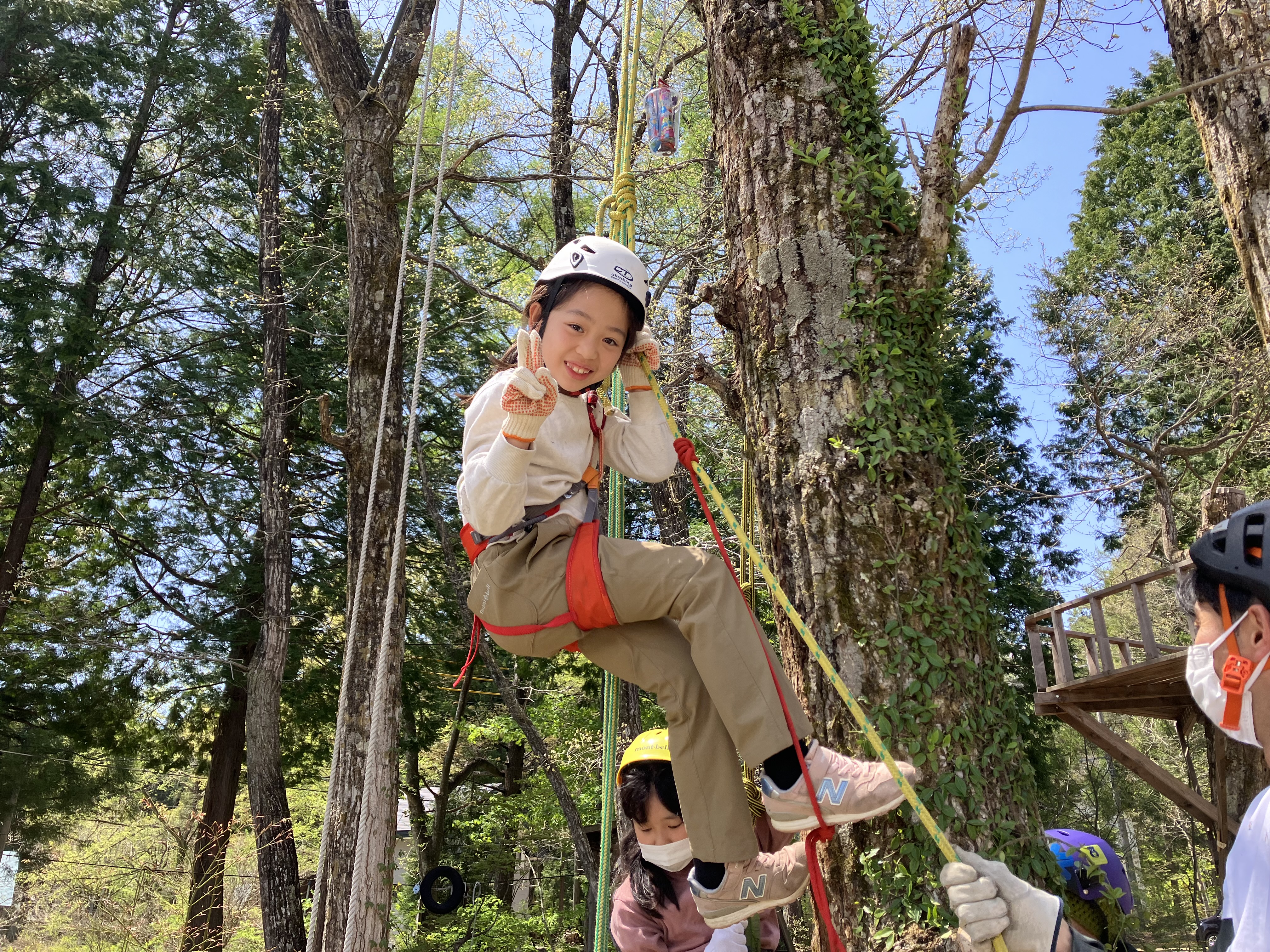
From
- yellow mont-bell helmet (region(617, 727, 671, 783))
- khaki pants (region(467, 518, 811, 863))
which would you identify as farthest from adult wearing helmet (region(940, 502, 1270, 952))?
yellow mont-bell helmet (region(617, 727, 671, 783))

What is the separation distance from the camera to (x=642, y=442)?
8.68 ft

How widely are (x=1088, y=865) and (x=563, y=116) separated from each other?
8.69 meters

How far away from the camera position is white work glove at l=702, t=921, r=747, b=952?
2615 millimetres

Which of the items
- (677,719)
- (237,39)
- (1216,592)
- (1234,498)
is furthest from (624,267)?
(237,39)

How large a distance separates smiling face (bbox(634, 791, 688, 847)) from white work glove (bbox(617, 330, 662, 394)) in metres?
1.26

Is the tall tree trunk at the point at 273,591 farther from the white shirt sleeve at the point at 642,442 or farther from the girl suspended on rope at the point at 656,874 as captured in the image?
the white shirt sleeve at the point at 642,442

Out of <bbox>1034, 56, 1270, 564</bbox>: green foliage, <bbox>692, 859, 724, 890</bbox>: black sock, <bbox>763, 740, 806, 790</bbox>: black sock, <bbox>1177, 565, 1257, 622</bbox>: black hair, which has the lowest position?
<bbox>692, 859, 724, 890</bbox>: black sock

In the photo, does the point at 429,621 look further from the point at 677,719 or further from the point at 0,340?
the point at 677,719

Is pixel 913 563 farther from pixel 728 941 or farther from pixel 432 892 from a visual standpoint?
pixel 432 892

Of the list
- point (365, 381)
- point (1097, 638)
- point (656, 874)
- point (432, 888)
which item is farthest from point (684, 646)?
point (432, 888)

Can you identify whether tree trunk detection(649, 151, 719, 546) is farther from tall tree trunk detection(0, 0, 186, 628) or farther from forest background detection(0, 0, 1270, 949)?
tall tree trunk detection(0, 0, 186, 628)

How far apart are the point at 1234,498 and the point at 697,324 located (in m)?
5.04

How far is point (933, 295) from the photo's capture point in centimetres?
261

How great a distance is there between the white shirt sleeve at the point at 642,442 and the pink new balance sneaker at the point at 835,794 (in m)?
0.95
